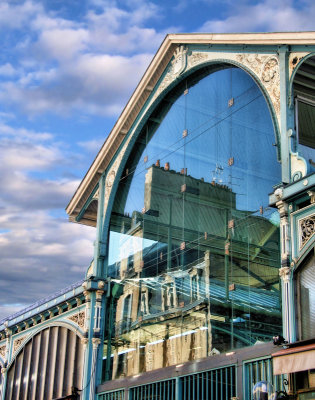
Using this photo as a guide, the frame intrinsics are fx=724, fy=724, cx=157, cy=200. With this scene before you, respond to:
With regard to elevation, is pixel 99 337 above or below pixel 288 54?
below

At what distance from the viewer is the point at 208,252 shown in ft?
81.4

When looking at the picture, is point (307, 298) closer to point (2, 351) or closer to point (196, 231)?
point (196, 231)

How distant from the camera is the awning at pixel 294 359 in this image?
17.8 metres

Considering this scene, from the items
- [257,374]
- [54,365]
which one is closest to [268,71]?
[257,374]

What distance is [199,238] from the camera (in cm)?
2545

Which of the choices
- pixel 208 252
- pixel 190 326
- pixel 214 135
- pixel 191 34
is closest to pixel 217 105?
pixel 214 135

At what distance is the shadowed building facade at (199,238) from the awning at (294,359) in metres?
0.04

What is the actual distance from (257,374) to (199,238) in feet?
20.5

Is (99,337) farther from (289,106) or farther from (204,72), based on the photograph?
(289,106)

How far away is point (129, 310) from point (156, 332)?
2.74 meters

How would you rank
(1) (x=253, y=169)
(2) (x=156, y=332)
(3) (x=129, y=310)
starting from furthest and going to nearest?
(3) (x=129, y=310) → (2) (x=156, y=332) → (1) (x=253, y=169)

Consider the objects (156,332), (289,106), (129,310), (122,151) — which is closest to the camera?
(289,106)

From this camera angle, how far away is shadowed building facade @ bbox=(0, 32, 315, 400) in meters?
20.6

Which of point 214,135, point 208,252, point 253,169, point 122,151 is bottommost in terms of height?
point 208,252
